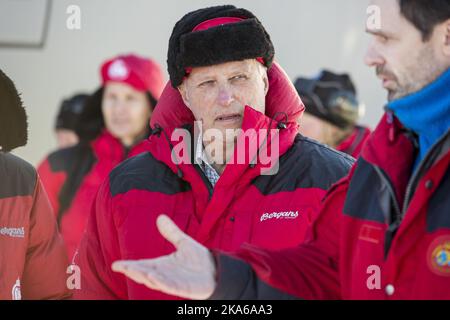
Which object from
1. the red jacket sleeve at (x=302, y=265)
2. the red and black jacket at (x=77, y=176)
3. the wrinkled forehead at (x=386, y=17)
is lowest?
the red and black jacket at (x=77, y=176)

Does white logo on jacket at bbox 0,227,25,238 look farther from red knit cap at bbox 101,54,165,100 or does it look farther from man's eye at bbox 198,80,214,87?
red knit cap at bbox 101,54,165,100

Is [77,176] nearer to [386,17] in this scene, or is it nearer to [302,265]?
[302,265]

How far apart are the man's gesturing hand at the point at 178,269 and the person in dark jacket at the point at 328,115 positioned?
3969mm

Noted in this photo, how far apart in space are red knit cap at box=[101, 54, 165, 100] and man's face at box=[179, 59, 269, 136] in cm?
277

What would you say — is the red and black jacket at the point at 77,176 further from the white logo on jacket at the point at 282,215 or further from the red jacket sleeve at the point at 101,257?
the white logo on jacket at the point at 282,215

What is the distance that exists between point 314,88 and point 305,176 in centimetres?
337

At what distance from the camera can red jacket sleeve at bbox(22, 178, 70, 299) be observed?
3727 millimetres

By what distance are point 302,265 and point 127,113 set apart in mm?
3776

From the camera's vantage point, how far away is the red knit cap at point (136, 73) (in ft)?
20.6

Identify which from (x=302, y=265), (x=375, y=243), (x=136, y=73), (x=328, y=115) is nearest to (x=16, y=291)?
(x=302, y=265)

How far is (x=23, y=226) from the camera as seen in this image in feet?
12.1

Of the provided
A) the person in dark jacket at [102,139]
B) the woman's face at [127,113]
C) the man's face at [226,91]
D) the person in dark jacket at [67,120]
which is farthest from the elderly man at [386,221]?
the person in dark jacket at [67,120]
